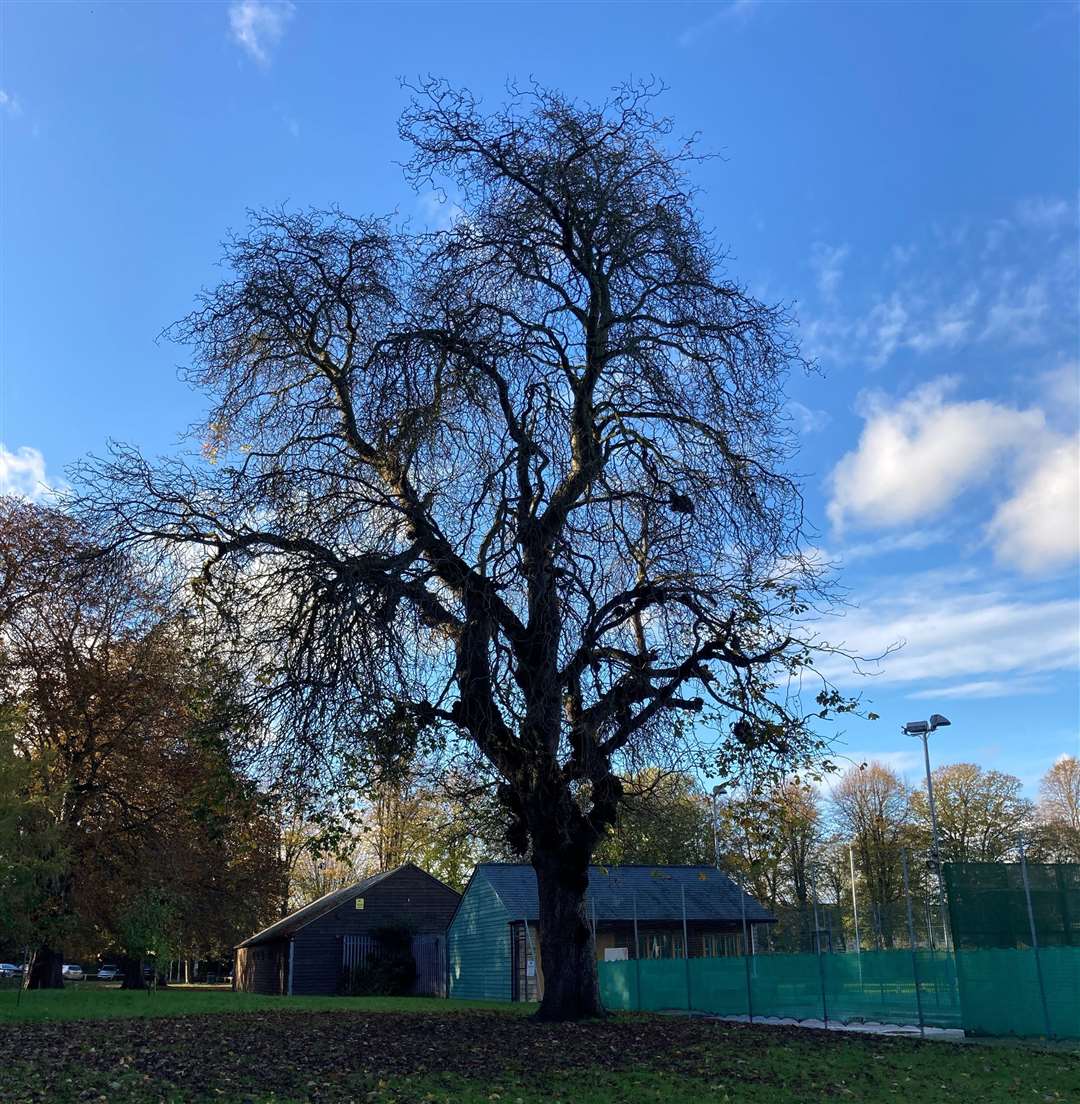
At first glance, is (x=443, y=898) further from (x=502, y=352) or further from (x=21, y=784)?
(x=502, y=352)

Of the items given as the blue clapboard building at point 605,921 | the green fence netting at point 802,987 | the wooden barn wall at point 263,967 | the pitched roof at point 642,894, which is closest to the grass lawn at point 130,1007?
the green fence netting at point 802,987

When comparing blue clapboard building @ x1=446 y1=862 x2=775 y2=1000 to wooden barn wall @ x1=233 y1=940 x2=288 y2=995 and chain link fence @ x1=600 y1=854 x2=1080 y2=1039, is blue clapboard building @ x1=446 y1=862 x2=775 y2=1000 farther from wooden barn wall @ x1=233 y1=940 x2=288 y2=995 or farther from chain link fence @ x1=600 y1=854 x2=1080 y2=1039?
wooden barn wall @ x1=233 y1=940 x2=288 y2=995

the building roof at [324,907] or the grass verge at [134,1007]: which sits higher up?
the building roof at [324,907]

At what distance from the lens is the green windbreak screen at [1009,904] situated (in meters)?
19.3

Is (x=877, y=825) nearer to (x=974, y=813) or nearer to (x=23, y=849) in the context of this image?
(x=974, y=813)

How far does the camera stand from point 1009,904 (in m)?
19.4

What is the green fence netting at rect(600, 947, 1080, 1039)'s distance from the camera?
707 inches

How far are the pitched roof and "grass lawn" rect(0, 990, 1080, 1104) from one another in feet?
55.7

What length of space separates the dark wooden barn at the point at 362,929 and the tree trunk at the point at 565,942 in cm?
2490

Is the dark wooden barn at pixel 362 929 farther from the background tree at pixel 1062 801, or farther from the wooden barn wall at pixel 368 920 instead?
the background tree at pixel 1062 801

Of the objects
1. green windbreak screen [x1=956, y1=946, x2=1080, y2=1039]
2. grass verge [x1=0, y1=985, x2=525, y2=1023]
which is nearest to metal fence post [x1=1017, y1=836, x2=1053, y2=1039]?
green windbreak screen [x1=956, y1=946, x2=1080, y2=1039]

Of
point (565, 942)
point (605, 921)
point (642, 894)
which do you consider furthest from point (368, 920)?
point (565, 942)

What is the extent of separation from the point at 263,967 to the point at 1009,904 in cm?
4071

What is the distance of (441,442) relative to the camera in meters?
15.3
